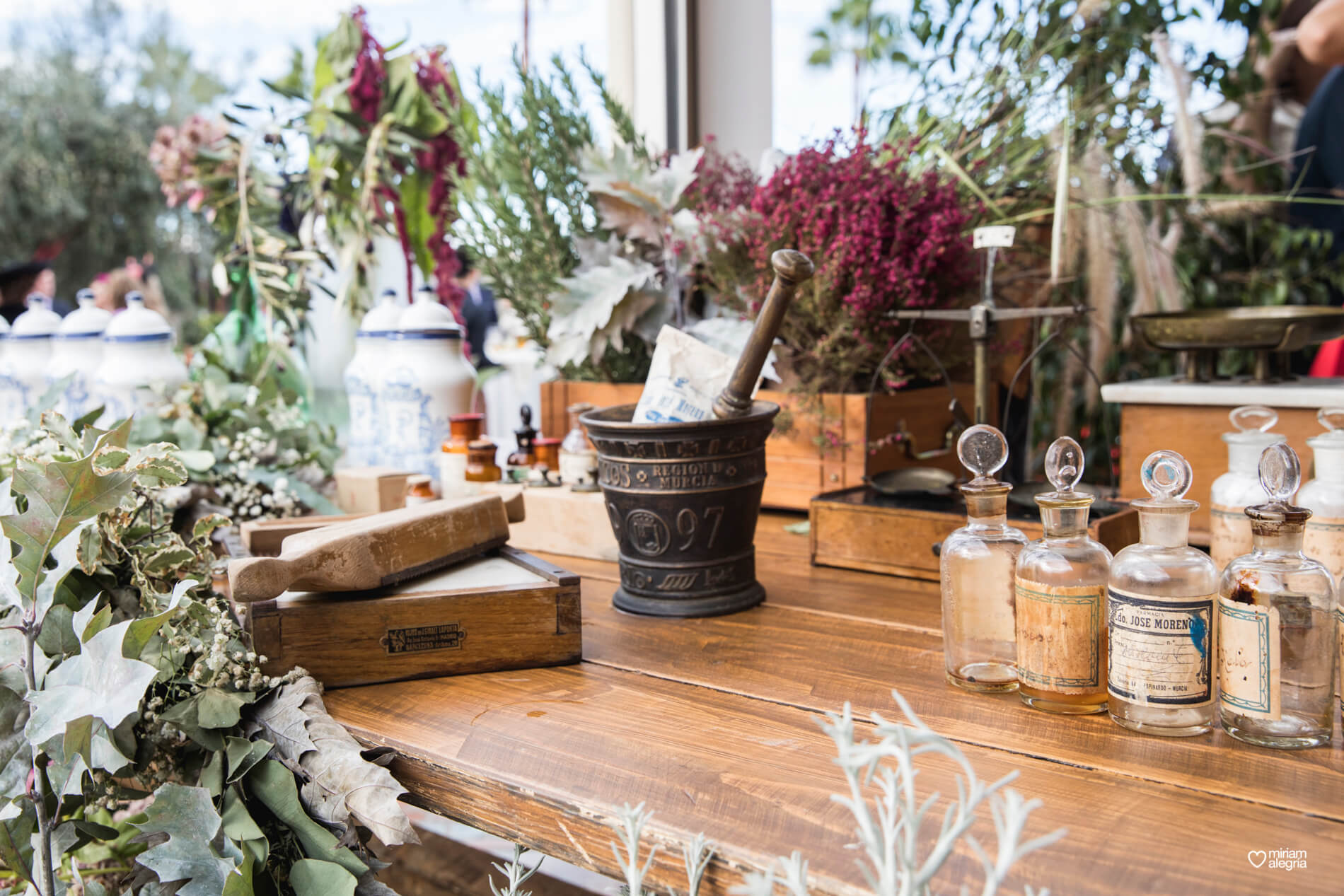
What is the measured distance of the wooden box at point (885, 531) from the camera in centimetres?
102

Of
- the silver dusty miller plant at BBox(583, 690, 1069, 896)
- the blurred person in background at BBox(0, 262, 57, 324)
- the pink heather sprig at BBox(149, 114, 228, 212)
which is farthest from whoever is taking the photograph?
the blurred person in background at BBox(0, 262, 57, 324)

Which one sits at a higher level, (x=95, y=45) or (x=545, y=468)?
(x=95, y=45)

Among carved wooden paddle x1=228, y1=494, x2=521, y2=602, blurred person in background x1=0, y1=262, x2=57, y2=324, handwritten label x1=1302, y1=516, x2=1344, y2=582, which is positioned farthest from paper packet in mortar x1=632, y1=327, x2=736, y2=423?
blurred person in background x1=0, y1=262, x2=57, y2=324

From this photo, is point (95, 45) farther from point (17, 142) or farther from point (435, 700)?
→ point (435, 700)

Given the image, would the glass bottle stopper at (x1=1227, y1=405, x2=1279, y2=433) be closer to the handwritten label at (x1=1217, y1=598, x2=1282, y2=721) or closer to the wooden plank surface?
the handwritten label at (x1=1217, y1=598, x2=1282, y2=721)

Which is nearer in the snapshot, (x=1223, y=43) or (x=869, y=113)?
(x=869, y=113)

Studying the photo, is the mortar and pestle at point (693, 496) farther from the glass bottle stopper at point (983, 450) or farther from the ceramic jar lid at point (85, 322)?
the ceramic jar lid at point (85, 322)

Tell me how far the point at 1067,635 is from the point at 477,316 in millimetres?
2728

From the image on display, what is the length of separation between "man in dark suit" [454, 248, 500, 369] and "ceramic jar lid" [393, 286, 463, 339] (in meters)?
A: 0.62

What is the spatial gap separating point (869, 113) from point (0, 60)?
9.64 m

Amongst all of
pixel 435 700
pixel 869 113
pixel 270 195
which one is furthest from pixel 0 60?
pixel 435 700

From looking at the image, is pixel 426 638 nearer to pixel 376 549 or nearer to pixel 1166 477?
pixel 376 549

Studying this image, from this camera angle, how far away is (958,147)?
4.99ft

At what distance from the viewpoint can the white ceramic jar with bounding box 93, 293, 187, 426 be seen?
1.33 meters
